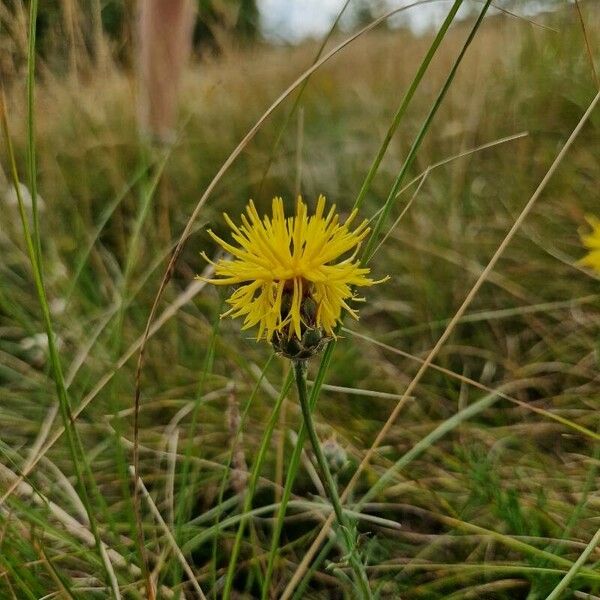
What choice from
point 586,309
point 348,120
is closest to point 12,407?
point 586,309

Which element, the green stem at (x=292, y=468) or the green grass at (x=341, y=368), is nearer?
the green stem at (x=292, y=468)

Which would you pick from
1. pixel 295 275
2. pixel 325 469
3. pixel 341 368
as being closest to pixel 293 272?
pixel 295 275

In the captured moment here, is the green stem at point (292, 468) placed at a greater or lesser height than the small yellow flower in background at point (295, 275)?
lesser

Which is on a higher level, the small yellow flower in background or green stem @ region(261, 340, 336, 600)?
the small yellow flower in background

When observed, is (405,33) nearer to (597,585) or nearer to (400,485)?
(400,485)
